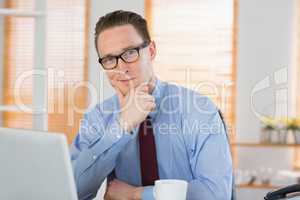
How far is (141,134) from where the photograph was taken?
6.73ft

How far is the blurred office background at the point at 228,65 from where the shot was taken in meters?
3.90

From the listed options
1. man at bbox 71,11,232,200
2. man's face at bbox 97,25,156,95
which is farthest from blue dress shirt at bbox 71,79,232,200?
man's face at bbox 97,25,156,95

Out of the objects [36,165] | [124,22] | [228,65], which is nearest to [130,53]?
[124,22]

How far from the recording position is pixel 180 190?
4.35 ft

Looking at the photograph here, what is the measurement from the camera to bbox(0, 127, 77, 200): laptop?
3.79 ft

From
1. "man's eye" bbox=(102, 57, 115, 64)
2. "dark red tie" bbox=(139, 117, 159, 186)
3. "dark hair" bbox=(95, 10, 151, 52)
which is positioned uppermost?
"dark hair" bbox=(95, 10, 151, 52)

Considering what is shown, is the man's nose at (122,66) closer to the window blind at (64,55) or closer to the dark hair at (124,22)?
the dark hair at (124,22)

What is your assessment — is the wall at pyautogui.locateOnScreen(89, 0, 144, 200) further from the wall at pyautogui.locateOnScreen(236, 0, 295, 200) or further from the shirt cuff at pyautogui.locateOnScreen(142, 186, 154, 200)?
the shirt cuff at pyautogui.locateOnScreen(142, 186, 154, 200)

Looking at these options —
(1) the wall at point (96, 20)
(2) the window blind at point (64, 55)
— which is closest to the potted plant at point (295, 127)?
(1) the wall at point (96, 20)

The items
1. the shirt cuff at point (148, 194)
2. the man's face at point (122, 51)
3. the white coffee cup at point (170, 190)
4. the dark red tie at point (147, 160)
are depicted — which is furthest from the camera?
the man's face at point (122, 51)

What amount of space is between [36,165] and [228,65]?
3130mm

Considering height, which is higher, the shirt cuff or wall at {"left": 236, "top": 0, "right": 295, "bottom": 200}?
wall at {"left": 236, "top": 0, "right": 295, "bottom": 200}

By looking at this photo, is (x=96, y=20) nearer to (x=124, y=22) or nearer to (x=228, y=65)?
(x=228, y=65)

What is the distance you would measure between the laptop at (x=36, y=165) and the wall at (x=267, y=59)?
3.08 metres
